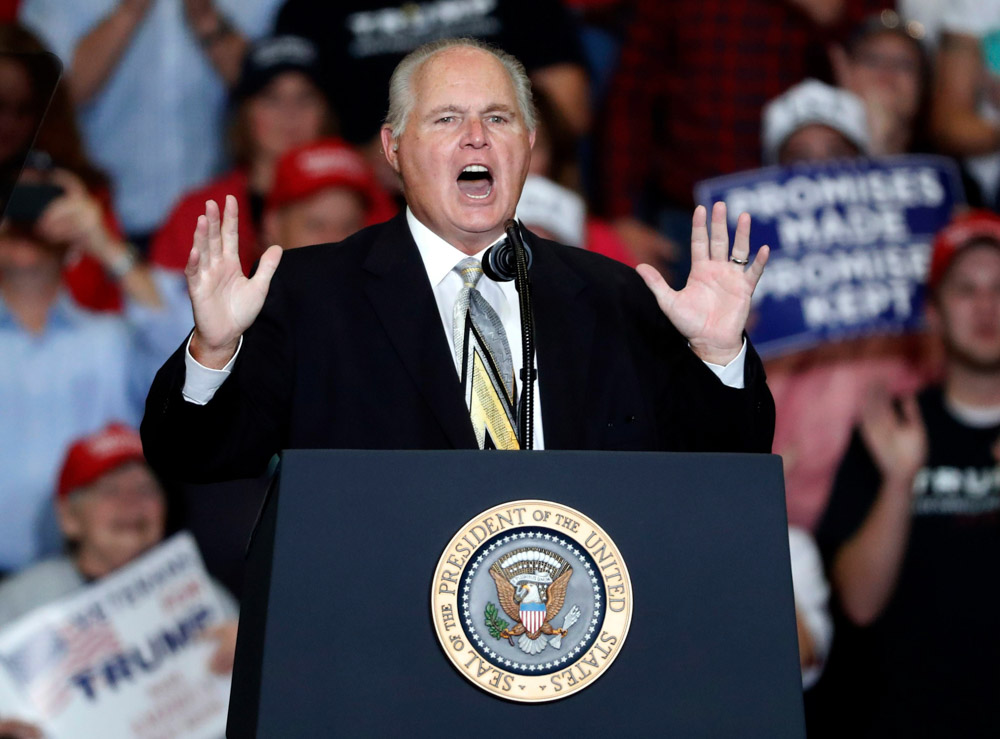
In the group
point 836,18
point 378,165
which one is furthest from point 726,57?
point 378,165

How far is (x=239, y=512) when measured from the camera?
4.23 metres

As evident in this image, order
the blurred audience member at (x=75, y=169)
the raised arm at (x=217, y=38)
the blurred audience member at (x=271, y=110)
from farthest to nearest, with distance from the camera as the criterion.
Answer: the raised arm at (x=217, y=38), the blurred audience member at (x=271, y=110), the blurred audience member at (x=75, y=169)

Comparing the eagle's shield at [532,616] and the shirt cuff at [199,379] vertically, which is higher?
the shirt cuff at [199,379]

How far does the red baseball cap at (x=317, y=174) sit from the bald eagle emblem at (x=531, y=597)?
3.26 metres

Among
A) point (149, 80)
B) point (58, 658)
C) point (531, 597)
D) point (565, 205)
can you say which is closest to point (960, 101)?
point (565, 205)

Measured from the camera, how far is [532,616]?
129 cm

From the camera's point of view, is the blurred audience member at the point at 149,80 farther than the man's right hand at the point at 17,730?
Yes

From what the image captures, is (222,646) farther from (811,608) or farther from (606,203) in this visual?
(606,203)

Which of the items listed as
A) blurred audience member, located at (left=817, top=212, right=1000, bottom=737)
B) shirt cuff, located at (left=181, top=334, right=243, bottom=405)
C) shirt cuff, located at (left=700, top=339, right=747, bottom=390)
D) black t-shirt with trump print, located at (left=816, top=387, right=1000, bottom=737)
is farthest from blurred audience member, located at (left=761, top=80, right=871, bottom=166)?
shirt cuff, located at (left=181, top=334, right=243, bottom=405)

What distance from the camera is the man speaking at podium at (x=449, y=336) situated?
163 cm

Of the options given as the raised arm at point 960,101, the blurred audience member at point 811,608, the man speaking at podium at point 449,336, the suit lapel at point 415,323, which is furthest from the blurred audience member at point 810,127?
the suit lapel at point 415,323

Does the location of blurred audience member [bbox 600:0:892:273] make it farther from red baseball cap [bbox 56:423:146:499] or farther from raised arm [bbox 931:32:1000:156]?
red baseball cap [bbox 56:423:146:499]

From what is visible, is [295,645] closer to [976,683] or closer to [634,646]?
[634,646]

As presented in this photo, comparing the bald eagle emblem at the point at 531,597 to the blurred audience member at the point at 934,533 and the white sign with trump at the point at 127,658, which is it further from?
the blurred audience member at the point at 934,533
